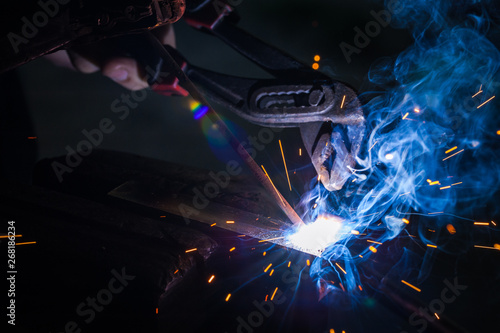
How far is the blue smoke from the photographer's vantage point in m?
2.95

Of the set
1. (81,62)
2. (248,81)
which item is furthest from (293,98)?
(81,62)

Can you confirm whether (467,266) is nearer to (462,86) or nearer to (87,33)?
(462,86)

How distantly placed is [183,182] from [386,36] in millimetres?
3418


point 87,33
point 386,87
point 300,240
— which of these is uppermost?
point 87,33

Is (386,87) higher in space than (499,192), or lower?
higher

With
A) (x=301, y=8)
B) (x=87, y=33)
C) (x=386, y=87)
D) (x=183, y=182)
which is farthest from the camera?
(x=301, y=8)

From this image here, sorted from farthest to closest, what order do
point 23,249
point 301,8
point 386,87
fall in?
point 301,8 → point 386,87 → point 23,249

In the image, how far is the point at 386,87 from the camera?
11.6 feet

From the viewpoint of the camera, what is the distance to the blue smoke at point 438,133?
295 cm

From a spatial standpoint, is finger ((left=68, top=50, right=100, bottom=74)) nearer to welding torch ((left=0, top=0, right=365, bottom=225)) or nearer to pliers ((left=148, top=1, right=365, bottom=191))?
welding torch ((left=0, top=0, right=365, bottom=225))

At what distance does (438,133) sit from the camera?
3.20 meters

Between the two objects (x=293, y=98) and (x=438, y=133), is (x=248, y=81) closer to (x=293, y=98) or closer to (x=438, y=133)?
(x=293, y=98)

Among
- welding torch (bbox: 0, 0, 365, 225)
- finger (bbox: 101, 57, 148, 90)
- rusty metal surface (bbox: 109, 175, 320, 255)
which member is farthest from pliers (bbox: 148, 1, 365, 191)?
finger (bbox: 101, 57, 148, 90)

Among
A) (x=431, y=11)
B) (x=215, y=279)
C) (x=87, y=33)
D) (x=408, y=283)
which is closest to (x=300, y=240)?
(x=215, y=279)
